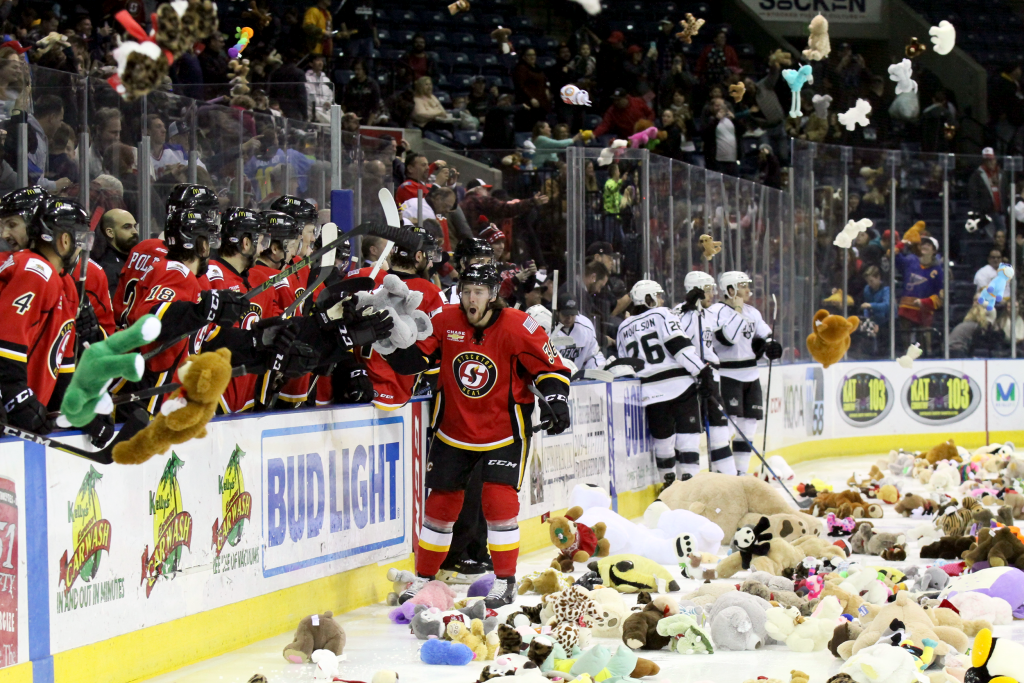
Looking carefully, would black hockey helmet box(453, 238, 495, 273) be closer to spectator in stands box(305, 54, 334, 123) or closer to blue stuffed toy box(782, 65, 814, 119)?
spectator in stands box(305, 54, 334, 123)

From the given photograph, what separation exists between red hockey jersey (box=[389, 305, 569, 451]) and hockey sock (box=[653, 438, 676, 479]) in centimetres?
369

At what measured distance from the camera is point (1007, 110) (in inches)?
647

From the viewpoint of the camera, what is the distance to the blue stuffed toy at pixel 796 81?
47.1 feet

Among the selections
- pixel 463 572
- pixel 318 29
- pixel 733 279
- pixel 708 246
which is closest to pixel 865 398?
pixel 708 246

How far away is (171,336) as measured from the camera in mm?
4402

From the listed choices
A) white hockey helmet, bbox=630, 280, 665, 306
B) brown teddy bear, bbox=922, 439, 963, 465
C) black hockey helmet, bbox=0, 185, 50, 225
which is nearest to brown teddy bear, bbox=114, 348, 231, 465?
black hockey helmet, bbox=0, 185, 50, 225

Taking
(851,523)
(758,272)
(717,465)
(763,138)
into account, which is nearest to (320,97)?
(717,465)

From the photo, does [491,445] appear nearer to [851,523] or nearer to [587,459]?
[587,459]

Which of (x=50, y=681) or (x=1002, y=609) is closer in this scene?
(x=50, y=681)

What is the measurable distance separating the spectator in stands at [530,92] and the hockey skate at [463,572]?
7.44 metres

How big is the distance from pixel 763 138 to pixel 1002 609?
32.4 feet

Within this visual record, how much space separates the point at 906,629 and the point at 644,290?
5.29 meters

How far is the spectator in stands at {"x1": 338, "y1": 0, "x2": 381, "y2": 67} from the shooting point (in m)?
13.2

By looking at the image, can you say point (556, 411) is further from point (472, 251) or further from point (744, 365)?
point (744, 365)
